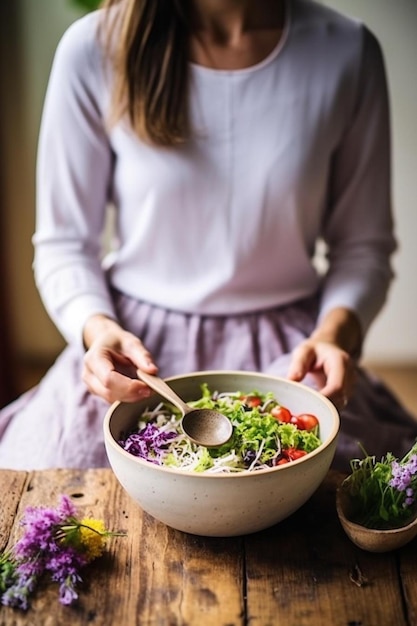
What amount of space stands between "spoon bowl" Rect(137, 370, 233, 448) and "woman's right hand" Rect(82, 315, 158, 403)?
0.12 ft

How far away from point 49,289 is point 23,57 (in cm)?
124

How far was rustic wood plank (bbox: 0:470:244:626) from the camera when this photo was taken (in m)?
0.77

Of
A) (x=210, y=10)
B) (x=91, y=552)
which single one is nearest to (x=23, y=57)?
(x=210, y=10)

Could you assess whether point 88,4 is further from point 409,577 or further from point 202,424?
point 409,577

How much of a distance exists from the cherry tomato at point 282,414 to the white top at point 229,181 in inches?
15.9

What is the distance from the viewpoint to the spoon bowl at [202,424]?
91 cm

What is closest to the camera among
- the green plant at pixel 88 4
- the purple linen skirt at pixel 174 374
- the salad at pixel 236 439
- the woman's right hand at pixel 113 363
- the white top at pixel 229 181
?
the salad at pixel 236 439

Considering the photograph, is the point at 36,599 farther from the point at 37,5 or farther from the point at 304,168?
the point at 37,5

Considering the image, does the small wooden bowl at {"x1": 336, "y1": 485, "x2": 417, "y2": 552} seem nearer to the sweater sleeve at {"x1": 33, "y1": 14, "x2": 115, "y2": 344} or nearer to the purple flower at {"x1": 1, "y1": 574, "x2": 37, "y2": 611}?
the purple flower at {"x1": 1, "y1": 574, "x2": 37, "y2": 611}

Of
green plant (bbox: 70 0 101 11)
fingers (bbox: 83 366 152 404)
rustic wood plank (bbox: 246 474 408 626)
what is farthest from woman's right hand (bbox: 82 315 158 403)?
green plant (bbox: 70 0 101 11)

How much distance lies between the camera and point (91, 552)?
842 millimetres

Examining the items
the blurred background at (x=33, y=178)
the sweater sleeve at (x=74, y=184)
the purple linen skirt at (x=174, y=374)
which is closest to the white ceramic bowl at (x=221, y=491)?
the purple linen skirt at (x=174, y=374)

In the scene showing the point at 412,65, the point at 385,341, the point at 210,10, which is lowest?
the point at 385,341

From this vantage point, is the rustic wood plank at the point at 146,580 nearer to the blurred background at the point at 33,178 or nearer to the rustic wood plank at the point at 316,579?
the rustic wood plank at the point at 316,579
